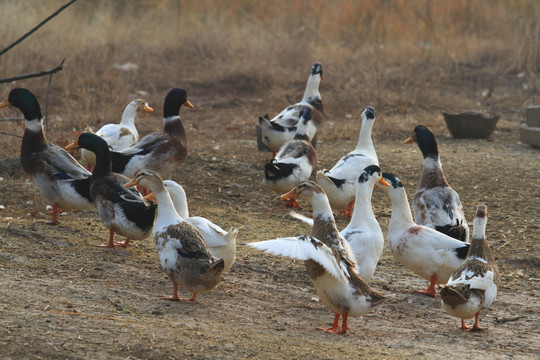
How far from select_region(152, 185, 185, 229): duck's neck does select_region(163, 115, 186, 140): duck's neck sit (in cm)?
309

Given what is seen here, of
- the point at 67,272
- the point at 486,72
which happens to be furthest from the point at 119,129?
the point at 486,72

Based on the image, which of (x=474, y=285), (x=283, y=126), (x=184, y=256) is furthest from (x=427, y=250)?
(x=283, y=126)

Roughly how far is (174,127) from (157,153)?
654mm

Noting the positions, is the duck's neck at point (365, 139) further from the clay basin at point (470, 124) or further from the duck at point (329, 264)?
the duck at point (329, 264)

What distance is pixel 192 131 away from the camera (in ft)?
38.7

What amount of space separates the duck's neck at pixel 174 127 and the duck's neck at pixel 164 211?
309cm

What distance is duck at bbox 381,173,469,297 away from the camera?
579 centimetres

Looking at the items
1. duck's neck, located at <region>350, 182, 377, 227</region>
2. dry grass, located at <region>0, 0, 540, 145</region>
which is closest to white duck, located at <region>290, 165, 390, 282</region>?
duck's neck, located at <region>350, 182, 377, 227</region>

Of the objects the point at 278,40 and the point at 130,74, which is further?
the point at 278,40

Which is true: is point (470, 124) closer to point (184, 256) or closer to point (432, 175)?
point (432, 175)

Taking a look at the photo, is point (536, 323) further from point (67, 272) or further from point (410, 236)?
point (67, 272)

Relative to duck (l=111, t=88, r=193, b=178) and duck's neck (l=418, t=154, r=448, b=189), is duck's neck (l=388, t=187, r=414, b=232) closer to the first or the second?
duck's neck (l=418, t=154, r=448, b=189)

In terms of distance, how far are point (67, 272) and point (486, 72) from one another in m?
12.5

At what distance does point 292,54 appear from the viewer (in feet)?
52.1
